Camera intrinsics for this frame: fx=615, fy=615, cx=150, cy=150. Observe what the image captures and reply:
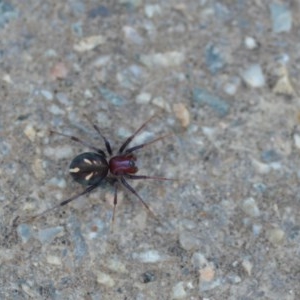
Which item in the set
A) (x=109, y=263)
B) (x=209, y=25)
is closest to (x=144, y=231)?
(x=109, y=263)

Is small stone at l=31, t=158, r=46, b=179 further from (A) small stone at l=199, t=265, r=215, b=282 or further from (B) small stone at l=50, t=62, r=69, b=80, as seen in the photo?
(A) small stone at l=199, t=265, r=215, b=282

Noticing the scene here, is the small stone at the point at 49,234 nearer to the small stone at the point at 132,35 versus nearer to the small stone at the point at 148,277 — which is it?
the small stone at the point at 148,277

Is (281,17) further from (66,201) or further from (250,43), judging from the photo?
(66,201)

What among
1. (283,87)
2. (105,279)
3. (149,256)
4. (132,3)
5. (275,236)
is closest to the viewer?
(105,279)

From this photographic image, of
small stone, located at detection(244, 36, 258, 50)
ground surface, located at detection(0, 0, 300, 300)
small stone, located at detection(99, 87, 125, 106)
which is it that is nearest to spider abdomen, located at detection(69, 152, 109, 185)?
ground surface, located at detection(0, 0, 300, 300)

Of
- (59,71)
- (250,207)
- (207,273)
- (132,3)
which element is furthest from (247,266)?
(132,3)

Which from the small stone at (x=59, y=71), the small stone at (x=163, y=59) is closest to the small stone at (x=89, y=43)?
the small stone at (x=59, y=71)

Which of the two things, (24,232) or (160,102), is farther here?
(160,102)
